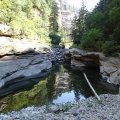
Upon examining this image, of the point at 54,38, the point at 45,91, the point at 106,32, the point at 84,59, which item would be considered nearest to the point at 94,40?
the point at 106,32

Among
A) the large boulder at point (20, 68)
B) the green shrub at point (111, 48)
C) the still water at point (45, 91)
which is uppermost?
the green shrub at point (111, 48)

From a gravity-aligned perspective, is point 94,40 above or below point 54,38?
above

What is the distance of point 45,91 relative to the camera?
100 feet

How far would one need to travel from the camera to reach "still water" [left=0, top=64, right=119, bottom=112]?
25.0m

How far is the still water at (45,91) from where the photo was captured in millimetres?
25016

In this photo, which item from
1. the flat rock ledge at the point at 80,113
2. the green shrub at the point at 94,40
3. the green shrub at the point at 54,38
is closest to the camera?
the flat rock ledge at the point at 80,113

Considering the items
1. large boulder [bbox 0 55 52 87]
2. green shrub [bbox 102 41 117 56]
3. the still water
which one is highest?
green shrub [bbox 102 41 117 56]

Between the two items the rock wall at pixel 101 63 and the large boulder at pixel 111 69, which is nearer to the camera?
the large boulder at pixel 111 69

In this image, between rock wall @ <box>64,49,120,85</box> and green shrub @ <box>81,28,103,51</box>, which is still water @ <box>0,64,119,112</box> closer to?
rock wall @ <box>64,49,120,85</box>

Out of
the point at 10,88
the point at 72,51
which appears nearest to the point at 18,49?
the point at 10,88

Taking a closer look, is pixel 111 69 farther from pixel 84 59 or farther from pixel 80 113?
pixel 80 113

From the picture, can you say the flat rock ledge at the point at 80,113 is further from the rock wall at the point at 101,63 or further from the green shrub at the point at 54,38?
the green shrub at the point at 54,38

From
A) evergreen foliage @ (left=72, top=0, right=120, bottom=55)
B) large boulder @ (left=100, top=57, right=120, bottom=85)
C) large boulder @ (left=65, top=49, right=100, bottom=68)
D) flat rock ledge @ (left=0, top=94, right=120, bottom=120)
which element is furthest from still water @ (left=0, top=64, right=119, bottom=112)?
large boulder @ (left=65, top=49, right=100, bottom=68)

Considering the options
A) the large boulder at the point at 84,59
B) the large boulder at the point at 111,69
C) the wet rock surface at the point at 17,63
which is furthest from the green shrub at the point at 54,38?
the large boulder at the point at 111,69
